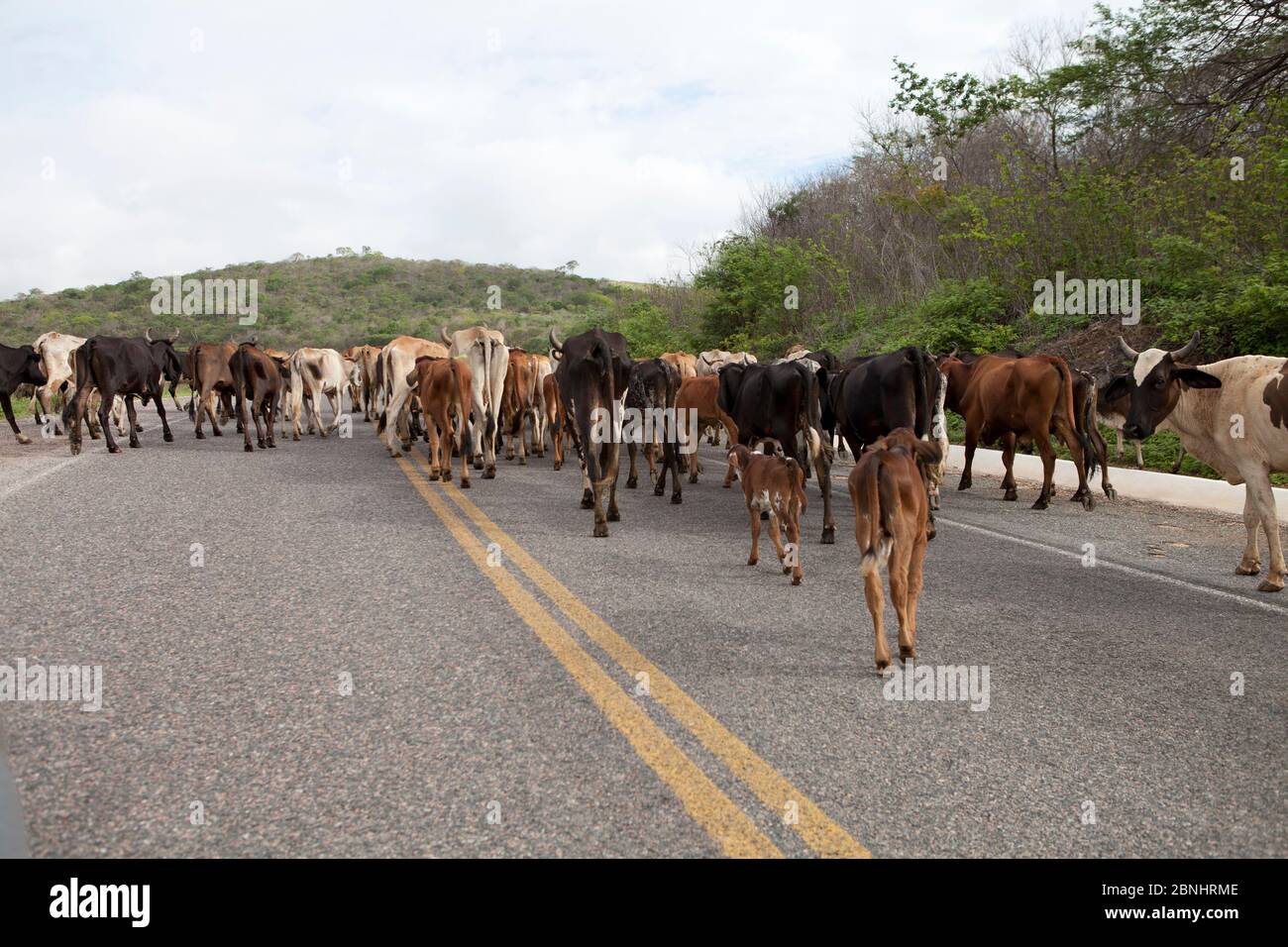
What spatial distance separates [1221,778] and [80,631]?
5.93 meters

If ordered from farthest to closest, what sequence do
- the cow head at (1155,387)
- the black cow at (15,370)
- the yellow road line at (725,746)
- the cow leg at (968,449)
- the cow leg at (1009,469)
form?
the black cow at (15,370) < the cow leg at (968,449) < the cow leg at (1009,469) < the cow head at (1155,387) < the yellow road line at (725,746)

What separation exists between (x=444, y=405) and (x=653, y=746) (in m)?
9.90

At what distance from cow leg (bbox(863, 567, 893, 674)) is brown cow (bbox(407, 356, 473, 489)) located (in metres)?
8.60

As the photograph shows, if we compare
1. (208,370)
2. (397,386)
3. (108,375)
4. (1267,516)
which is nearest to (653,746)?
(1267,516)

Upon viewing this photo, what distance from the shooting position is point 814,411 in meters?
10.3

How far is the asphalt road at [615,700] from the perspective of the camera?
350 centimetres

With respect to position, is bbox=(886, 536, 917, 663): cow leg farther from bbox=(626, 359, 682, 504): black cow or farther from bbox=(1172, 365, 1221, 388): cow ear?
bbox=(626, 359, 682, 504): black cow

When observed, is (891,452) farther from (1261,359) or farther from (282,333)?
(282,333)

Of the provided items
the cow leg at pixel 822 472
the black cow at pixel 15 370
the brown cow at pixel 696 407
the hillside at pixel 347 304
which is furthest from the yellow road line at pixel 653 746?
the hillside at pixel 347 304

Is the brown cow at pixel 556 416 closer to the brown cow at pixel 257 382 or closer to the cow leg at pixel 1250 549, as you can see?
the brown cow at pixel 257 382

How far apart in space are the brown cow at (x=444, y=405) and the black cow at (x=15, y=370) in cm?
952

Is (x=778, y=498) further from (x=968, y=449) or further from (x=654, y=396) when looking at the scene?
(x=968, y=449)

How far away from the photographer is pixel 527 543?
888 cm
